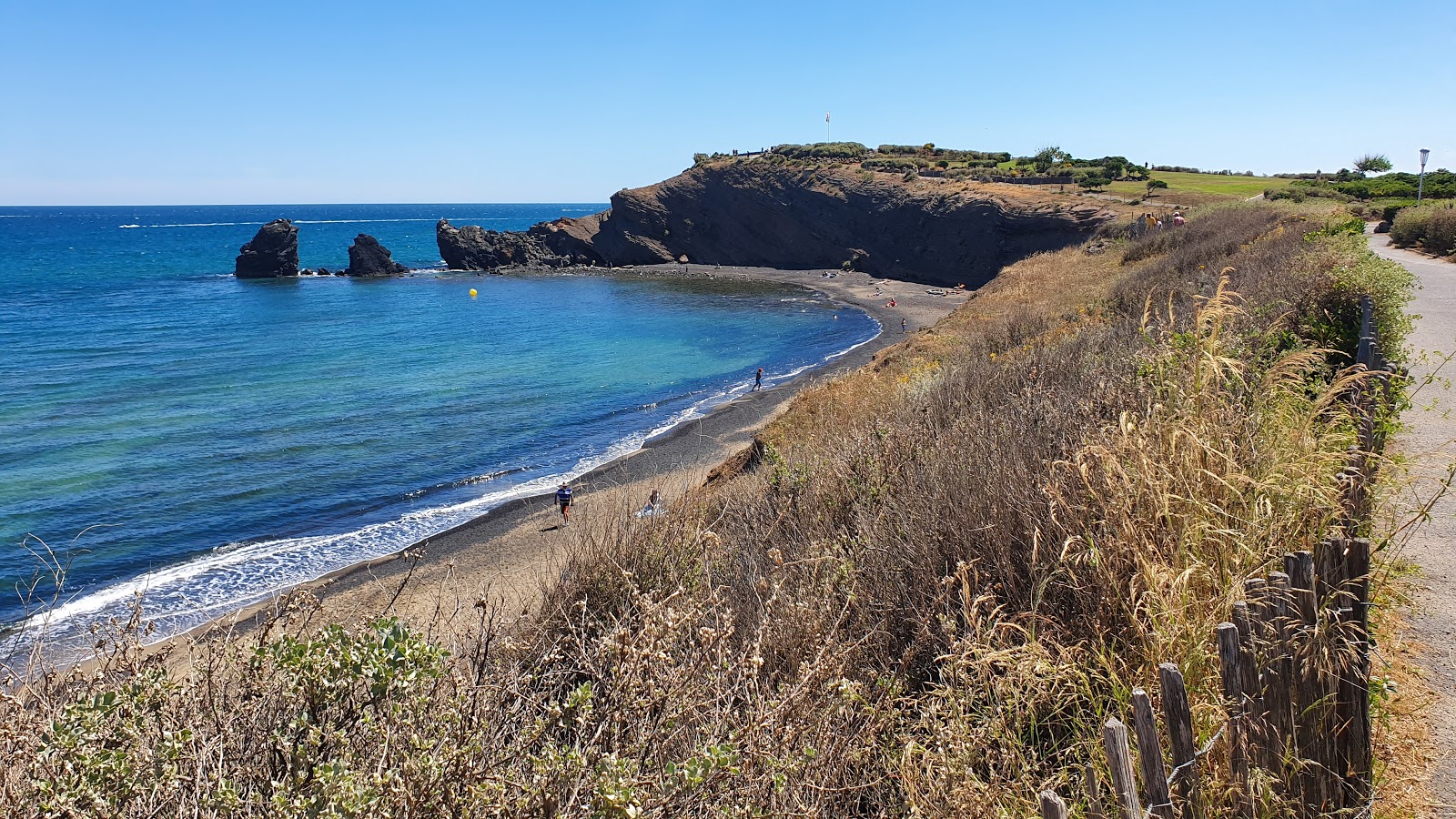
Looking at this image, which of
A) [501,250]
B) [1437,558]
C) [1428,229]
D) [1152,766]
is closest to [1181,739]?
[1152,766]

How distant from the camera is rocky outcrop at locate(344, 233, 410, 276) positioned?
76.8 meters

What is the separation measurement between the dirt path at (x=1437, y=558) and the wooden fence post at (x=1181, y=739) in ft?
4.58

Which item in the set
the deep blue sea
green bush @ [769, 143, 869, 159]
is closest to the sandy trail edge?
the deep blue sea

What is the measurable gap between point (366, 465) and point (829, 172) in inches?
2399

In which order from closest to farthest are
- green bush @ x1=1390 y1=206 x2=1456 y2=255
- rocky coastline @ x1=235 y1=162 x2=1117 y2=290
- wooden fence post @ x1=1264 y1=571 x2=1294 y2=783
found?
wooden fence post @ x1=1264 y1=571 x2=1294 y2=783
green bush @ x1=1390 y1=206 x2=1456 y2=255
rocky coastline @ x1=235 y1=162 x2=1117 y2=290

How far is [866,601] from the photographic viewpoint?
4.79m

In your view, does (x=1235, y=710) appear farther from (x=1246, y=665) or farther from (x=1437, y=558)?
(x=1437, y=558)

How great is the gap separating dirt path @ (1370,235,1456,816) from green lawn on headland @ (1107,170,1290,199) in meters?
38.8

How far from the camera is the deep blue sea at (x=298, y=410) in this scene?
1622 cm

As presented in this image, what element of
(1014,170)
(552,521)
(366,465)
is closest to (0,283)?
(366,465)

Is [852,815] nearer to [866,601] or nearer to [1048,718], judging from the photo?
[1048,718]

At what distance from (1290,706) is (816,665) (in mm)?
1826

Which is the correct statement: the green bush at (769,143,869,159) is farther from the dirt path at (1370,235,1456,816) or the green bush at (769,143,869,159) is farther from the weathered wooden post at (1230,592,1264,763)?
the weathered wooden post at (1230,592,1264,763)

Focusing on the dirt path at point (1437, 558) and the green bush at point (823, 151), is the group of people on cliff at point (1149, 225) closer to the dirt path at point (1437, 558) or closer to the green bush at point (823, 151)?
the dirt path at point (1437, 558)
